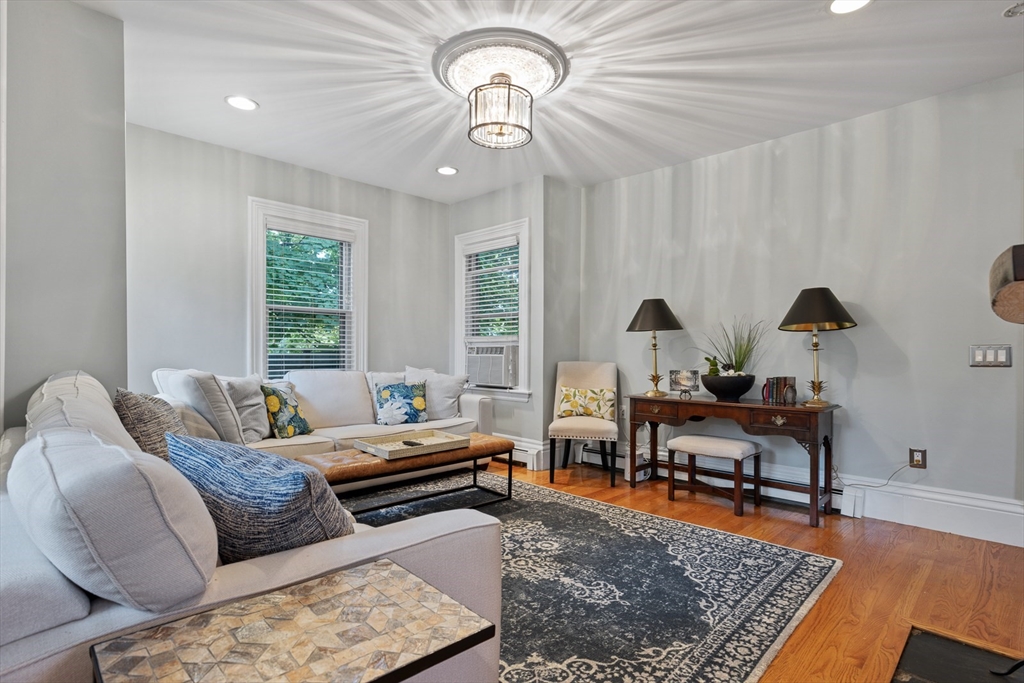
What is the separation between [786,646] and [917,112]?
10.6ft

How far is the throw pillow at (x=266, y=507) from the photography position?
1089mm

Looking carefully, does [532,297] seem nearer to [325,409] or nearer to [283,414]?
[325,409]

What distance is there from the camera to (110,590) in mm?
825

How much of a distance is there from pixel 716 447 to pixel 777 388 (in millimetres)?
585

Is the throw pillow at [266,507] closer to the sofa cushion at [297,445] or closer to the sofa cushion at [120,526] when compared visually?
the sofa cushion at [120,526]

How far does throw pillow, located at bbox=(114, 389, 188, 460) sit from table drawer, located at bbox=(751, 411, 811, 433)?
3.24 m

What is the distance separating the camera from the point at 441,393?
4.36 m

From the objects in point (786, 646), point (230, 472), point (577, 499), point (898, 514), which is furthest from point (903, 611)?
point (230, 472)

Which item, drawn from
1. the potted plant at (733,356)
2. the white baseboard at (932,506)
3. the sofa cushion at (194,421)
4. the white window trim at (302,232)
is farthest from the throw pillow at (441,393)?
the white baseboard at (932,506)

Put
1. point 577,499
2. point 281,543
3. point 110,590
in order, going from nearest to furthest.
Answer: point 110,590 → point 281,543 → point 577,499

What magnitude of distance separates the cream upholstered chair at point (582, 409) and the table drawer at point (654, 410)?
246 millimetres

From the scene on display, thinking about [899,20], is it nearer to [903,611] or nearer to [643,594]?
[903,611]

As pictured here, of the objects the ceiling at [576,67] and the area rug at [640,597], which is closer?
the area rug at [640,597]

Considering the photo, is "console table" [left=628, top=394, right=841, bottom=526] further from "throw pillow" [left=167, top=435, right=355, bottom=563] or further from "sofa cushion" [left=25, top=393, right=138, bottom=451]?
"sofa cushion" [left=25, top=393, right=138, bottom=451]
